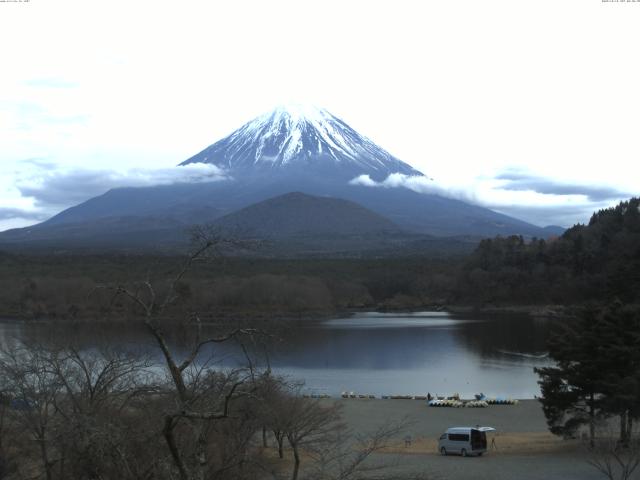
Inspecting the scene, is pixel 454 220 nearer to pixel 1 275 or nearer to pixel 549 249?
pixel 549 249

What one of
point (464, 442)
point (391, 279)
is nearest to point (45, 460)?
point (464, 442)

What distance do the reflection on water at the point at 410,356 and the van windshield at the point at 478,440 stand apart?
4609 millimetres

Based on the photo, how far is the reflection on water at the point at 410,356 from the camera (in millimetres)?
25353

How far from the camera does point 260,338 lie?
4.24 metres

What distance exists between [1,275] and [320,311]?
27940 mm

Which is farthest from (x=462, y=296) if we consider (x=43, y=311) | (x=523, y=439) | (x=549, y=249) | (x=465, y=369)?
(x=523, y=439)

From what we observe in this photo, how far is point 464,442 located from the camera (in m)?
14.3

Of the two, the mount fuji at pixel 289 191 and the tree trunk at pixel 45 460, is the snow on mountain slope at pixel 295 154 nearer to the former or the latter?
the mount fuji at pixel 289 191

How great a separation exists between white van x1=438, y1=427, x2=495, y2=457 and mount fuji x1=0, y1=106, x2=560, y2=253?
122 metres

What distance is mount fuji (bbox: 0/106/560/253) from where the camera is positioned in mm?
148250

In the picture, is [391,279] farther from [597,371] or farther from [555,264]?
[597,371]

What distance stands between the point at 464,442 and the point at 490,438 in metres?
2.53

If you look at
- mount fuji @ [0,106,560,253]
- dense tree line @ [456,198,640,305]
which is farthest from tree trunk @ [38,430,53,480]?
mount fuji @ [0,106,560,253]

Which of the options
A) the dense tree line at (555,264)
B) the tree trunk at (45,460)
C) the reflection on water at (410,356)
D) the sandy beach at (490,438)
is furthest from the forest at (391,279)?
the tree trunk at (45,460)
